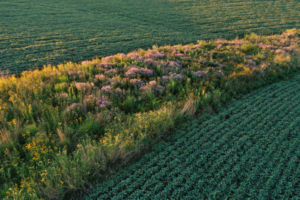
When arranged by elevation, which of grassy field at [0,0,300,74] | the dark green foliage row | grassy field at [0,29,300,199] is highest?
grassy field at [0,0,300,74]

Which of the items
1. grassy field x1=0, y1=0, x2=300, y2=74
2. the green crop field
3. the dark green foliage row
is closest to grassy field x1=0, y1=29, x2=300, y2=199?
the green crop field

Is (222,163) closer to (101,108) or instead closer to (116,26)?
(101,108)

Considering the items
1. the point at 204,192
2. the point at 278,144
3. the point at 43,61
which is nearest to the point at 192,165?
the point at 204,192

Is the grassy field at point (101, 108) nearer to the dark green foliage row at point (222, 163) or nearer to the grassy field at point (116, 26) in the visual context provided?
the dark green foliage row at point (222, 163)

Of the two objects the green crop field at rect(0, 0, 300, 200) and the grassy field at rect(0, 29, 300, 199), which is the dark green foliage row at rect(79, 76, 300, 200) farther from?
the grassy field at rect(0, 29, 300, 199)

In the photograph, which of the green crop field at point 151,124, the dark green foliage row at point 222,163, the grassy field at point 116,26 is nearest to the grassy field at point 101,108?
the green crop field at point 151,124

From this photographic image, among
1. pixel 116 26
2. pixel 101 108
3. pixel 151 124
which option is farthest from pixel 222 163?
pixel 116 26
